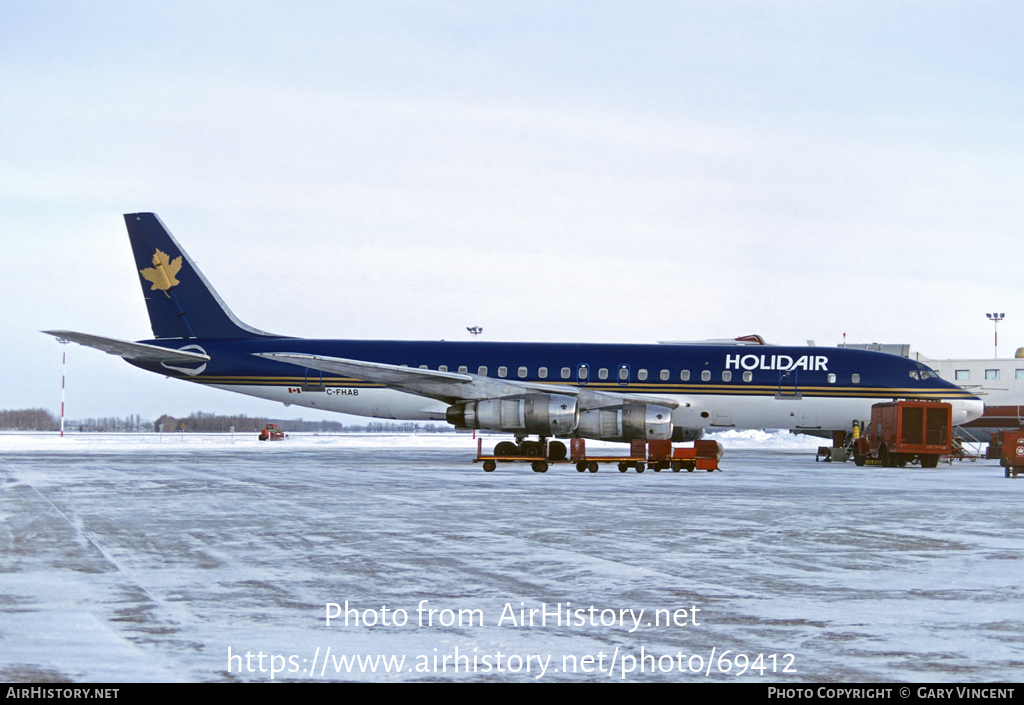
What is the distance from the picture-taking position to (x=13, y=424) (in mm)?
172250

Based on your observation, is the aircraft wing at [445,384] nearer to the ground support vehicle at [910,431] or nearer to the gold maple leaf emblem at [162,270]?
the ground support vehicle at [910,431]

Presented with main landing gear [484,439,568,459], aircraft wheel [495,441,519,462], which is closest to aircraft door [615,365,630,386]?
main landing gear [484,439,568,459]

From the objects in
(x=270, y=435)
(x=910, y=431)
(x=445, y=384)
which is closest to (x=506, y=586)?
(x=445, y=384)

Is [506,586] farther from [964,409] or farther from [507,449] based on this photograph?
[964,409]

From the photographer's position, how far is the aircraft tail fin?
129ft

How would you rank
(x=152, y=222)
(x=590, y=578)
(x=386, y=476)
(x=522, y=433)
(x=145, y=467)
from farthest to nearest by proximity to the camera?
(x=152, y=222)
(x=522, y=433)
(x=145, y=467)
(x=386, y=476)
(x=590, y=578)

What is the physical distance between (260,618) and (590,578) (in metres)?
3.50

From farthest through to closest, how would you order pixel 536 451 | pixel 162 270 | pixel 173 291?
pixel 162 270, pixel 173 291, pixel 536 451

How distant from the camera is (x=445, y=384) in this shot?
33.0 m

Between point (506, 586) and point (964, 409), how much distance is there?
106 feet

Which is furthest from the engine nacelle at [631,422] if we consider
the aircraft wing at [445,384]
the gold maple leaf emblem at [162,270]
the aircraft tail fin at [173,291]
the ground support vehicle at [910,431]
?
the gold maple leaf emblem at [162,270]

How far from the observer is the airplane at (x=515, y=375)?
3234cm
